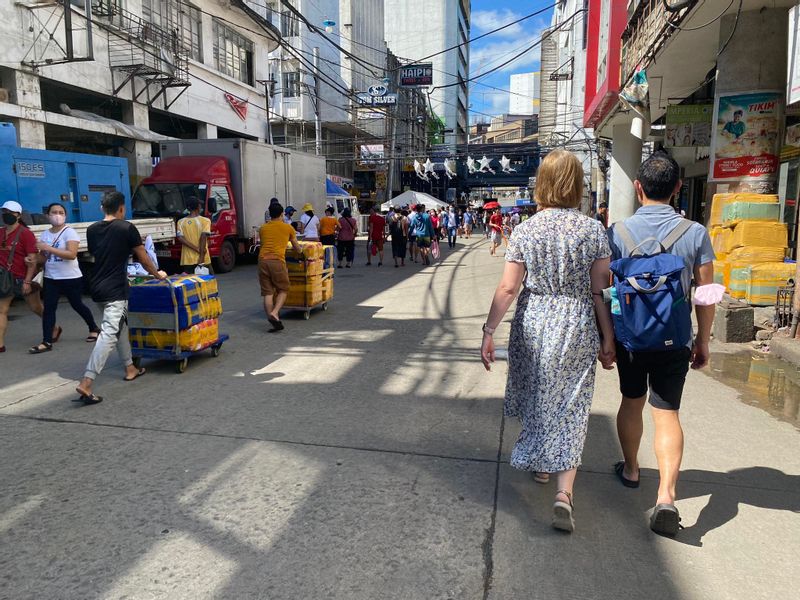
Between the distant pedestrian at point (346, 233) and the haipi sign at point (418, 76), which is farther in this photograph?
the haipi sign at point (418, 76)

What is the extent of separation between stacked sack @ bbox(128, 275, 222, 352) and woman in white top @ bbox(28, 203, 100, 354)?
138cm

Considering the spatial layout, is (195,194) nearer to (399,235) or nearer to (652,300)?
(399,235)

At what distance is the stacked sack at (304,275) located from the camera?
9.08 m

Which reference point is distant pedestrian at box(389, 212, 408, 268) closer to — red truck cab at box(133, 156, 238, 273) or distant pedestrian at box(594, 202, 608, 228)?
red truck cab at box(133, 156, 238, 273)

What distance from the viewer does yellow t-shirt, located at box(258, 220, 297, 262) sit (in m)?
8.20

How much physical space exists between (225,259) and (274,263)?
27.7 feet

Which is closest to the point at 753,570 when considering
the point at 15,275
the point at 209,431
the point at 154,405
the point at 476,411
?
the point at 476,411

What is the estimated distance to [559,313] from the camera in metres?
3.12

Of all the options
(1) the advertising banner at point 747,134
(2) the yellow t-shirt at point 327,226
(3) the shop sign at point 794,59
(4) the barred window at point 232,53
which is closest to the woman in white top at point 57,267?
(3) the shop sign at point 794,59

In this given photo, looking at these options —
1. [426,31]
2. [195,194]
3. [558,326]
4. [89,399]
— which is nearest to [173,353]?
[89,399]

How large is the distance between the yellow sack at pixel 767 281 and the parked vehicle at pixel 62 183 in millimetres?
10188

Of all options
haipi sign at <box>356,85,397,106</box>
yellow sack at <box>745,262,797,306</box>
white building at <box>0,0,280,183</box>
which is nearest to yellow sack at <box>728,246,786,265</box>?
yellow sack at <box>745,262,797,306</box>

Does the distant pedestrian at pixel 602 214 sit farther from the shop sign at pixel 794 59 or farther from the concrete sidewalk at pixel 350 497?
the concrete sidewalk at pixel 350 497

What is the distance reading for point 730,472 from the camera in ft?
12.7
